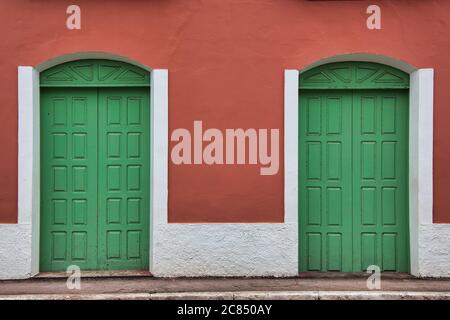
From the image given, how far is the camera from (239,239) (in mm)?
7914

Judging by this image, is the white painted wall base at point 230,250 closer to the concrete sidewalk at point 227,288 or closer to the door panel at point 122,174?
the concrete sidewalk at point 227,288

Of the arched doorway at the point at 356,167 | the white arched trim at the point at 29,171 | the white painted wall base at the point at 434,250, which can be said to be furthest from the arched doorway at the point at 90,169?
the white painted wall base at the point at 434,250

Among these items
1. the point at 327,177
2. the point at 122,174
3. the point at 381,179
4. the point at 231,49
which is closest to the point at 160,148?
the point at 122,174

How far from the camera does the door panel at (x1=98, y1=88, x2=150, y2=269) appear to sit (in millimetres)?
8195

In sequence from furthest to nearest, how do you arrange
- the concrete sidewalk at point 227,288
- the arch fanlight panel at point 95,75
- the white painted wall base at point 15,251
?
the arch fanlight panel at point 95,75 < the white painted wall base at point 15,251 < the concrete sidewalk at point 227,288

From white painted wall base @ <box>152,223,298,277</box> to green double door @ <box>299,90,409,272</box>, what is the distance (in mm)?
449

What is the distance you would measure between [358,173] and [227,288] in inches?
102

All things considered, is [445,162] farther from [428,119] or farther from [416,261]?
[416,261]

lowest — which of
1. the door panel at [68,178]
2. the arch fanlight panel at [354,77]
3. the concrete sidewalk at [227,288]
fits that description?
the concrete sidewalk at [227,288]

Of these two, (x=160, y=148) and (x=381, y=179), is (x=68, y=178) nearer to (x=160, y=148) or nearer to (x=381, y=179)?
(x=160, y=148)

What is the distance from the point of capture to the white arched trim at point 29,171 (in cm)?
783

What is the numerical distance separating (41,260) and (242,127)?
3.48 meters

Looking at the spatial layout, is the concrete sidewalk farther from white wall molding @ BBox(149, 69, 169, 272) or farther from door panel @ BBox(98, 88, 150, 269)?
white wall molding @ BBox(149, 69, 169, 272)

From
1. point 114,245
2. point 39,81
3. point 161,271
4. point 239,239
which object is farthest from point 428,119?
point 39,81
